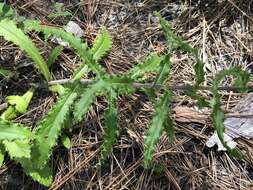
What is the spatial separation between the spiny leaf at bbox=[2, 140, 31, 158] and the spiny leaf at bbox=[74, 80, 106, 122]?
1.66ft

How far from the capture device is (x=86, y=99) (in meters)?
2.16

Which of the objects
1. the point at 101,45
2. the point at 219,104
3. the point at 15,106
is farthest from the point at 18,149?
the point at 219,104

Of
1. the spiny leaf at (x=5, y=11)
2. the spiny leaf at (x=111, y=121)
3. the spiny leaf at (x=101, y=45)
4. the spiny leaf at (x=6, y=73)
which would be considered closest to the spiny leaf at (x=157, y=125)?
the spiny leaf at (x=111, y=121)

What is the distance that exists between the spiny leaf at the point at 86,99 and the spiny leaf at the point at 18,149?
1.66 feet

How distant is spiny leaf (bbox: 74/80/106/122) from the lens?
84.3 inches

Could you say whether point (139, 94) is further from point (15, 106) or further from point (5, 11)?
point (5, 11)

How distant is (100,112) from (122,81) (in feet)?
2.06

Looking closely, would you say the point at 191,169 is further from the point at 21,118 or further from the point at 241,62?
the point at 21,118

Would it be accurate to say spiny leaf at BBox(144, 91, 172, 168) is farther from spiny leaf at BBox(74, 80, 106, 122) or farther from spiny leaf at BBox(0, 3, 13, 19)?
spiny leaf at BBox(0, 3, 13, 19)

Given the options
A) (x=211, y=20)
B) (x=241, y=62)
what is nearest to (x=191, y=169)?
(x=241, y=62)

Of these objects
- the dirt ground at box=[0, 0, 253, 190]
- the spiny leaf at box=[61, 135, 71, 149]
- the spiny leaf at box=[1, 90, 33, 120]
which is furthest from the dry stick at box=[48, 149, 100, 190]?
the spiny leaf at box=[1, 90, 33, 120]

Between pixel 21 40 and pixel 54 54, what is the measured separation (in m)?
0.23

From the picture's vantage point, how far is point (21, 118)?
277cm

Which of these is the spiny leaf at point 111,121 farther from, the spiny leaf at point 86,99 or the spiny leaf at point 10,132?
the spiny leaf at point 10,132
